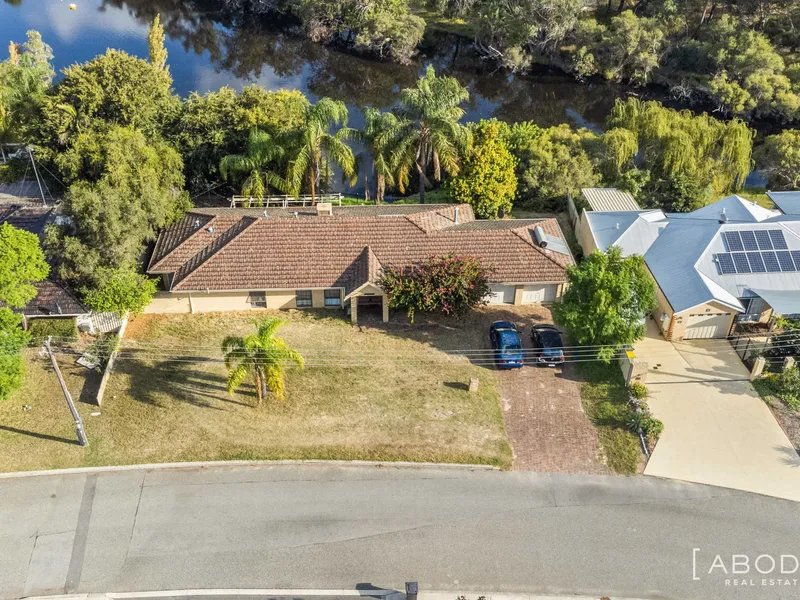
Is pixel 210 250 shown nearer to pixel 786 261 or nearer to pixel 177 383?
pixel 177 383

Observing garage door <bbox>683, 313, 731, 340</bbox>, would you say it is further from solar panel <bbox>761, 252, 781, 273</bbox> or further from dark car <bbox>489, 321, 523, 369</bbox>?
dark car <bbox>489, 321, 523, 369</bbox>

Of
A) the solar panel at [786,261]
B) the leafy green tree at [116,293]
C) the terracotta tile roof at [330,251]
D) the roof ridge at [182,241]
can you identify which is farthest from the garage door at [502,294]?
the leafy green tree at [116,293]

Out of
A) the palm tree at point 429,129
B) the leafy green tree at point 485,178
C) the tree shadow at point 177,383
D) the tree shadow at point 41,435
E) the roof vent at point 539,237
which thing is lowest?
the tree shadow at point 41,435

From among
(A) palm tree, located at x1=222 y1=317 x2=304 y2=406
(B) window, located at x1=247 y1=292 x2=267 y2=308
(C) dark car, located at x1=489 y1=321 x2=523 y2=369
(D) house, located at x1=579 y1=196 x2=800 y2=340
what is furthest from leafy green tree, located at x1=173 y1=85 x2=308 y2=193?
(D) house, located at x1=579 y1=196 x2=800 y2=340

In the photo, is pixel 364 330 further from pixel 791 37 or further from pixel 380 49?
pixel 791 37

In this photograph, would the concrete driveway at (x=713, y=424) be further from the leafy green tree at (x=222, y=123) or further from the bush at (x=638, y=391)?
the leafy green tree at (x=222, y=123)

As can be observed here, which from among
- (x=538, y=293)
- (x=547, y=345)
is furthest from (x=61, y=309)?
(x=538, y=293)
